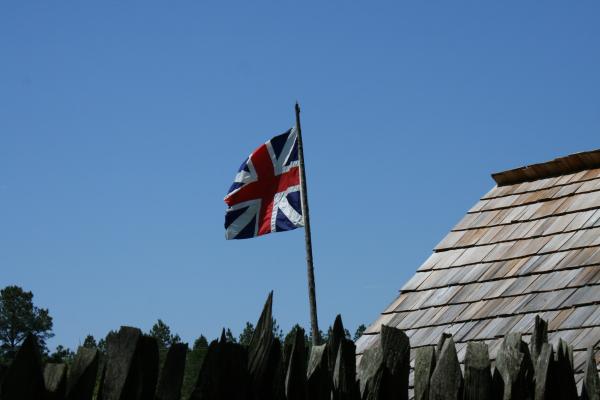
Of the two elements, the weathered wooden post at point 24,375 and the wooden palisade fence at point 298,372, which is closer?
the weathered wooden post at point 24,375

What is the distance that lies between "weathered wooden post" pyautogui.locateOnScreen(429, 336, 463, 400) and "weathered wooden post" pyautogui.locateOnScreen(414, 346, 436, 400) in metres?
0.03

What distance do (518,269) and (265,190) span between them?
15.2 feet

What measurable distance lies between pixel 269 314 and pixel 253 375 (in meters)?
0.26

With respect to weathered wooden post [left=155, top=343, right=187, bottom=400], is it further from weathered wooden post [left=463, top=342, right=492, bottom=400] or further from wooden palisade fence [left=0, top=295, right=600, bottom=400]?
weathered wooden post [left=463, top=342, right=492, bottom=400]

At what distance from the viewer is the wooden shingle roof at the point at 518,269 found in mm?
8883

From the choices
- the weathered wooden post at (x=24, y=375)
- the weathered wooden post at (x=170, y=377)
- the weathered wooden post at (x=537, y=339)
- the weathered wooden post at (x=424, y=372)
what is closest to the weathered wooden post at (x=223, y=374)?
the weathered wooden post at (x=170, y=377)

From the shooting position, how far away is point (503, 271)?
10.0 m

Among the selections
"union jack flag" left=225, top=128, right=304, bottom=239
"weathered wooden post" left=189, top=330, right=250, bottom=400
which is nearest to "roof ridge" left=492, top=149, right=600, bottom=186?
"union jack flag" left=225, top=128, right=304, bottom=239

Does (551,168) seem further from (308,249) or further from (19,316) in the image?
(19,316)

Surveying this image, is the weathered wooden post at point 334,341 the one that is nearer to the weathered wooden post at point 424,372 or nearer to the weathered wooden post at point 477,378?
the weathered wooden post at point 424,372

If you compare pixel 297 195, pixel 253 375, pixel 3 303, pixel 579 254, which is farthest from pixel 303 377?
pixel 3 303

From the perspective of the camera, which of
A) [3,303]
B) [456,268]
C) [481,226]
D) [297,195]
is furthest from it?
[3,303]

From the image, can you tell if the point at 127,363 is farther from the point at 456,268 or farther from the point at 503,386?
the point at 456,268

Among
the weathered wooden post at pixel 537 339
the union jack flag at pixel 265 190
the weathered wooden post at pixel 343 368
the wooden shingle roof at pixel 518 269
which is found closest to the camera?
the weathered wooden post at pixel 343 368
